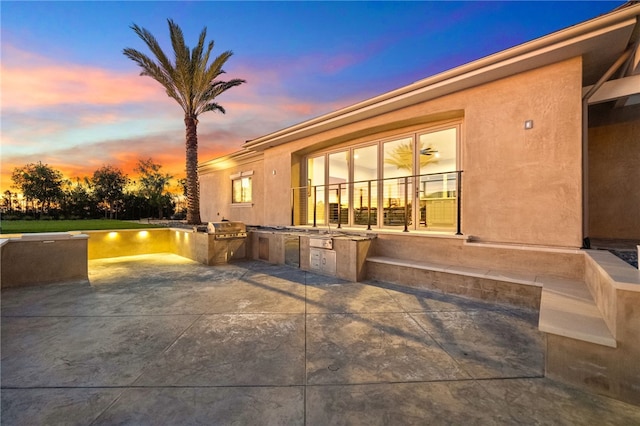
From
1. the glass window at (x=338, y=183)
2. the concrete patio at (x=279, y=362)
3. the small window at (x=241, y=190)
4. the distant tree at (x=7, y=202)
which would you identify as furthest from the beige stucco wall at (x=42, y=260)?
the distant tree at (x=7, y=202)

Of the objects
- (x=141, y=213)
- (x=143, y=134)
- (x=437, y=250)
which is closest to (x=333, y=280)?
(x=437, y=250)

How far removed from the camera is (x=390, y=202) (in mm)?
7508

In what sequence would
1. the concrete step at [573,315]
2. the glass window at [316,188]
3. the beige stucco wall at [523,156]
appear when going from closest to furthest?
the concrete step at [573,315]
the beige stucco wall at [523,156]
the glass window at [316,188]

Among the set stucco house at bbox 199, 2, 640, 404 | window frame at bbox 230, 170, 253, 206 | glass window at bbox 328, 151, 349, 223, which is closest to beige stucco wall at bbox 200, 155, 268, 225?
window frame at bbox 230, 170, 253, 206

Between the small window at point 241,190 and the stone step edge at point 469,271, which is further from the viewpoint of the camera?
the small window at point 241,190

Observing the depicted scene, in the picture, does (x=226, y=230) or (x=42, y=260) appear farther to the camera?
(x=226, y=230)

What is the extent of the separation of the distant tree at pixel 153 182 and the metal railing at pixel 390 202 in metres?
21.5

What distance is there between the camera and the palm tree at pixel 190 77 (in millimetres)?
9695

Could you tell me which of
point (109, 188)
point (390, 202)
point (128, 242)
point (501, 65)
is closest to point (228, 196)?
point (128, 242)

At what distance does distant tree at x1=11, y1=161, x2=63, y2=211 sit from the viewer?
22.6 metres

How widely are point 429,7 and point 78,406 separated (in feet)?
35.4

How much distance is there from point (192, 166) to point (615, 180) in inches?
515

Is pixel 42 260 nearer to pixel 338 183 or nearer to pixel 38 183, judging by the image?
pixel 338 183

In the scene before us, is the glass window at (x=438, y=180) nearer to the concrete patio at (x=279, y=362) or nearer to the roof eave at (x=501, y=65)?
the roof eave at (x=501, y=65)
